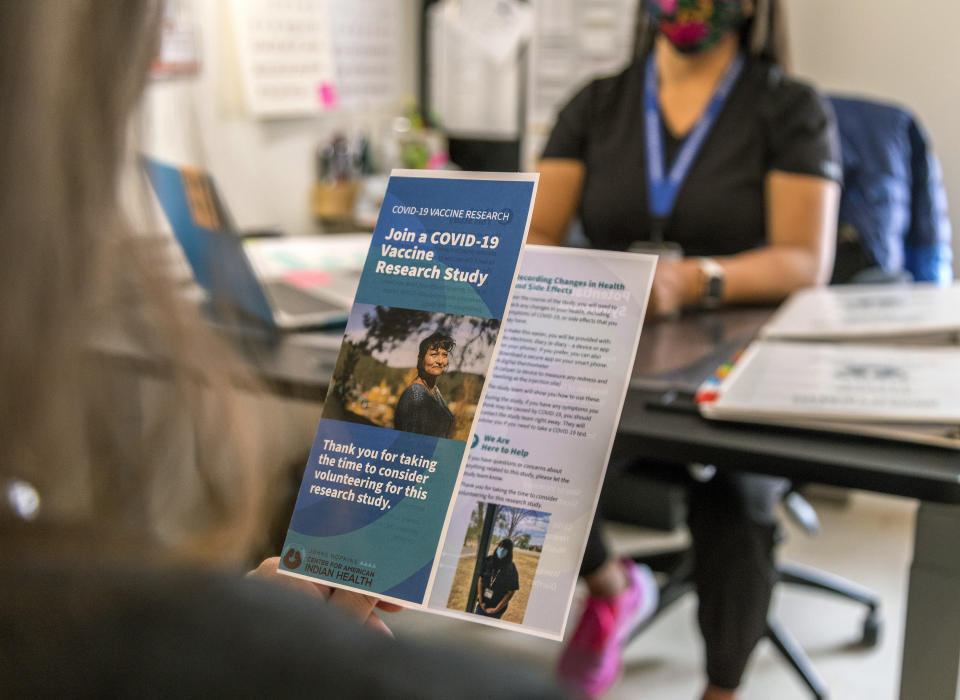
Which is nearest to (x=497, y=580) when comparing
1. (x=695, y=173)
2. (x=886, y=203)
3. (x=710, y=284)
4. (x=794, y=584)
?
Answer: (x=710, y=284)

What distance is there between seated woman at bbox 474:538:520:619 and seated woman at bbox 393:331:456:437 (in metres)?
0.07


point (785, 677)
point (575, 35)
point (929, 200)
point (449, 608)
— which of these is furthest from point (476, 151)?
point (449, 608)

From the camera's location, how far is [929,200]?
82.7 inches

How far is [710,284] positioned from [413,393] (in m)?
0.96

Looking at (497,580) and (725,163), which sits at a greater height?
(497,580)

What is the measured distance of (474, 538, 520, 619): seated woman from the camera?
423mm

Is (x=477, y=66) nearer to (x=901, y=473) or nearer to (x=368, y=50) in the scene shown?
(x=368, y=50)

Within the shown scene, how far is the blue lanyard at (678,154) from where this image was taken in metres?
1.70

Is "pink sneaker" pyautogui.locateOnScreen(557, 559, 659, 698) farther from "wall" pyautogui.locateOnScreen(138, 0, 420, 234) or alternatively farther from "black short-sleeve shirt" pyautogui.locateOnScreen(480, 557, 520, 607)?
"wall" pyautogui.locateOnScreen(138, 0, 420, 234)

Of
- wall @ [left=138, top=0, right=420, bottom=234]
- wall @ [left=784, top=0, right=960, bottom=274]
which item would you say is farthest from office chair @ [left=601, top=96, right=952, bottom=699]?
wall @ [left=138, top=0, right=420, bottom=234]

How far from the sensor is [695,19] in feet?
5.32

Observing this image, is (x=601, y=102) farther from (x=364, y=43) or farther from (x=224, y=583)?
(x=224, y=583)

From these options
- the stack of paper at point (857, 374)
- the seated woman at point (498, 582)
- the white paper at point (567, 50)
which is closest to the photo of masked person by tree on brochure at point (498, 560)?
the seated woman at point (498, 582)

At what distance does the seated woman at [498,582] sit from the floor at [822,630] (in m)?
0.98
